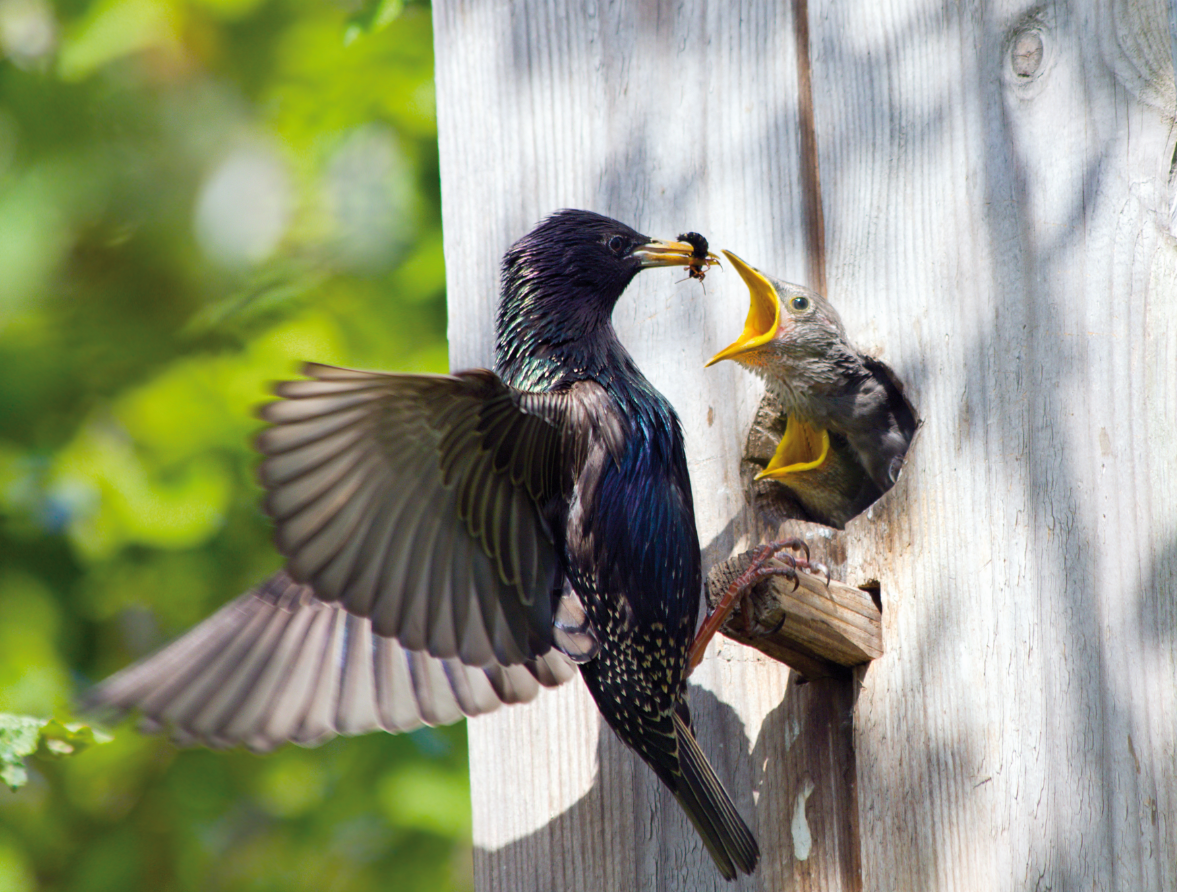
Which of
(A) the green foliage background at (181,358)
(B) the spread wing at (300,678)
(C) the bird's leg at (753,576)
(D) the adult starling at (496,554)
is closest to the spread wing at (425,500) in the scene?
(D) the adult starling at (496,554)

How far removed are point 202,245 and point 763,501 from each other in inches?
91.1

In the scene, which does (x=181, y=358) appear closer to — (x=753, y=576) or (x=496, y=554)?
(x=496, y=554)

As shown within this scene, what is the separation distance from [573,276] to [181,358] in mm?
1754

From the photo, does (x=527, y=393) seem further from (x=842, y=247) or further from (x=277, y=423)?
(x=842, y=247)

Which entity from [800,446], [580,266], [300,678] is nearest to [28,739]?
[300,678]

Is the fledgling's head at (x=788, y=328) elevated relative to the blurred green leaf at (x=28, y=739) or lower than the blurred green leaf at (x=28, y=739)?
elevated

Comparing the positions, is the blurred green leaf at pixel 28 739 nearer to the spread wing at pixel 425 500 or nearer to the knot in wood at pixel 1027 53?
the spread wing at pixel 425 500

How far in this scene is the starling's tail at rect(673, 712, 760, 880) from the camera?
6.05ft

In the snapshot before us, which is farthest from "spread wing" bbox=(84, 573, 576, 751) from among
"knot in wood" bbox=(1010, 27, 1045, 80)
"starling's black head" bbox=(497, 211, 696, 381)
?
"knot in wood" bbox=(1010, 27, 1045, 80)

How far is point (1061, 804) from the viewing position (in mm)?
1621

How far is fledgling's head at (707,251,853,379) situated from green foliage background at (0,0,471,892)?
1380 millimetres

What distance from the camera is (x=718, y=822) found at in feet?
6.05

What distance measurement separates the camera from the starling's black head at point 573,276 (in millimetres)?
2104

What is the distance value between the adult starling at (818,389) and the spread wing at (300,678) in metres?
0.61
